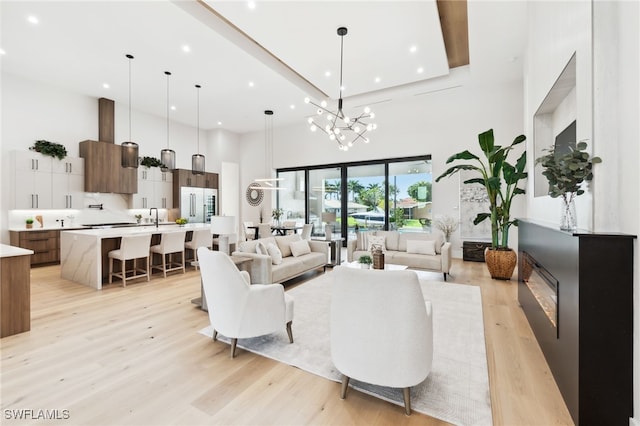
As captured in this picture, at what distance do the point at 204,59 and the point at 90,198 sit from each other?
4816 mm

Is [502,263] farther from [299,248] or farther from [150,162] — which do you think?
[150,162]

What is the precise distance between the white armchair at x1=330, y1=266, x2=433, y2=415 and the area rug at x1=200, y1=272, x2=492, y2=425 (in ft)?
0.88

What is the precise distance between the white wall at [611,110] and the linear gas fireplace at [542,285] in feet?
1.97

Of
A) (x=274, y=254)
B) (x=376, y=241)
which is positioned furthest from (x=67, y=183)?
(x=376, y=241)

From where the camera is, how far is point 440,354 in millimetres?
2523

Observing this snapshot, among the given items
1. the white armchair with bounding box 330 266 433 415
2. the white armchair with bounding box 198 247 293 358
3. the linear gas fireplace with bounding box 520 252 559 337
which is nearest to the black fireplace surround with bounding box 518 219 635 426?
the linear gas fireplace with bounding box 520 252 559 337

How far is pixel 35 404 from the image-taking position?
75.3 inches

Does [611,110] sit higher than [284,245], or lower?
higher

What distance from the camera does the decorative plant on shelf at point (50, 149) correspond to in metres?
6.16

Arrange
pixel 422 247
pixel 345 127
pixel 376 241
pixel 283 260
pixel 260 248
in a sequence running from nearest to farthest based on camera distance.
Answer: pixel 260 248 < pixel 283 260 < pixel 422 247 < pixel 376 241 < pixel 345 127

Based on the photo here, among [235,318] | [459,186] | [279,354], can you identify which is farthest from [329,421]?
[459,186]

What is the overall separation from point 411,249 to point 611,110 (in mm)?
3816

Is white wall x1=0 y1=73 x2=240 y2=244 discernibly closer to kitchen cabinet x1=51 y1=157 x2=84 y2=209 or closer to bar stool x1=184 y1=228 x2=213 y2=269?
kitchen cabinet x1=51 y1=157 x2=84 y2=209

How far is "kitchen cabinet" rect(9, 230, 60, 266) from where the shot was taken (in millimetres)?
5828
